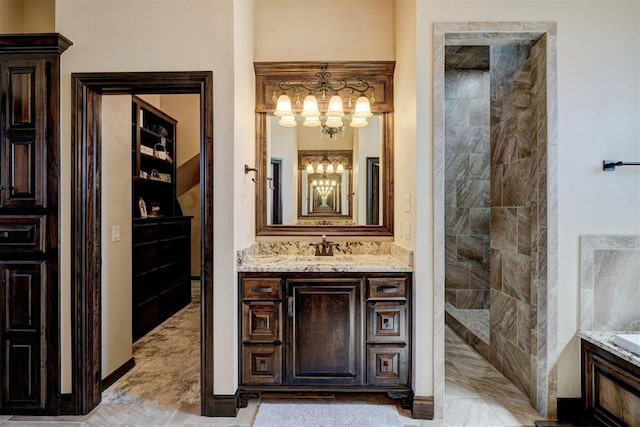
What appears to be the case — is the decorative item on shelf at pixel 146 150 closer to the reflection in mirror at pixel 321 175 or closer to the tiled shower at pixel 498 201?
the reflection in mirror at pixel 321 175

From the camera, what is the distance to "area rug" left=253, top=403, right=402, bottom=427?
2.19m

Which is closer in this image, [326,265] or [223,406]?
[223,406]

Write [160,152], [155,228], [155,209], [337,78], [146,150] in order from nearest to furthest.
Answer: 1. [337,78]
2. [155,228]
3. [146,150]
4. [160,152]
5. [155,209]

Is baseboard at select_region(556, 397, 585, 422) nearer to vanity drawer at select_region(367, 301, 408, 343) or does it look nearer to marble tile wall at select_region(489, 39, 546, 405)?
marble tile wall at select_region(489, 39, 546, 405)

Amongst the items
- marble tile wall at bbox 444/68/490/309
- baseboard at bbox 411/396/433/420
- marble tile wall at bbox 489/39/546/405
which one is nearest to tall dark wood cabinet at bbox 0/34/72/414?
baseboard at bbox 411/396/433/420

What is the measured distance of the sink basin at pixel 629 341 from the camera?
6.29 feet

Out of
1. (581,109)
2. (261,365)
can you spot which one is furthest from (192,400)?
(581,109)

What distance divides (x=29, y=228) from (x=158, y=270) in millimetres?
1873

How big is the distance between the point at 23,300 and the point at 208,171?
150 centimetres

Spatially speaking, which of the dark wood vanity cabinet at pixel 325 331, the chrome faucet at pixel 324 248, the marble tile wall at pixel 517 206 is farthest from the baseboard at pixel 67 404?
the marble tile wall at pixel 517 206

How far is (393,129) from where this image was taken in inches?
116

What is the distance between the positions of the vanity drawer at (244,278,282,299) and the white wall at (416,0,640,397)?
1105 mm

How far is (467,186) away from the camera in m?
4.16

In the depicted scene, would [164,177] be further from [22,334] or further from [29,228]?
[22,334]
